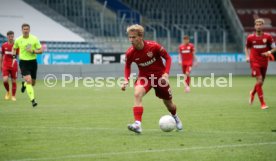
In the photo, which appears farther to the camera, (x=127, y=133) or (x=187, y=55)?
(x=187, y=55)

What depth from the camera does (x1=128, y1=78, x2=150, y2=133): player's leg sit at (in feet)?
43.0

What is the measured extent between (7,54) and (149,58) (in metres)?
12.6

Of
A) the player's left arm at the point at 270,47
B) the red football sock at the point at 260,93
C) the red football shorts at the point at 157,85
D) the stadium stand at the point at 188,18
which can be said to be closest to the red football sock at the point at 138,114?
the red football shorts at the point at 157,85

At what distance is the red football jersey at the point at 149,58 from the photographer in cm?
1363

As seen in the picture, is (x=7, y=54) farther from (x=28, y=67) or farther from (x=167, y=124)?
(x=167, y=124)

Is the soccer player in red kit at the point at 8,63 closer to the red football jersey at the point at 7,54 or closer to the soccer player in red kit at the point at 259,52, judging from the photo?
the red football jersey at the point at 7,54

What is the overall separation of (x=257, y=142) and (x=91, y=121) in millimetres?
5168

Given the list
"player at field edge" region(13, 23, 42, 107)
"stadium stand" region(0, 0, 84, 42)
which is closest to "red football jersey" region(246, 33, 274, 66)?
"player at field edge" region(13, 23, 42, 107)

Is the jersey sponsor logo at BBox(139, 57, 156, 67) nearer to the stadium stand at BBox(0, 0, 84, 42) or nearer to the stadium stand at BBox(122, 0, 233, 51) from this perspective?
the stadium stand at BBox(0, 0, 84, 42)

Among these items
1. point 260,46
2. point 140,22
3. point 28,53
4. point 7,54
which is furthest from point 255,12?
point 28,53

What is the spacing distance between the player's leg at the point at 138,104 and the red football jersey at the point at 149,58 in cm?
20

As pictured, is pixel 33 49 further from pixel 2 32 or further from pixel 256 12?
pixel 256 12

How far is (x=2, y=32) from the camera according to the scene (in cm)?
4094

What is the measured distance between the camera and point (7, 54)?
2538 centimetres
